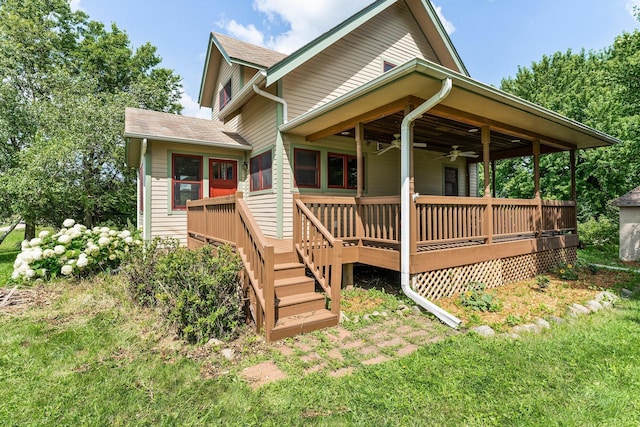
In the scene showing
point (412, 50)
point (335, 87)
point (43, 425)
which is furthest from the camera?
point (412, 50)

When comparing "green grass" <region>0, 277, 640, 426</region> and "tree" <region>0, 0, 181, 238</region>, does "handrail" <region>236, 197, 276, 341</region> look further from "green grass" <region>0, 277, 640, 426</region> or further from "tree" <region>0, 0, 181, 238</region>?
"tree" <region>0, 0, 181, 238</region>

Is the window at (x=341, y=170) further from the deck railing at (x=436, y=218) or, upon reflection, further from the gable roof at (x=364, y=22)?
the gable roof at (x=364, y=22)

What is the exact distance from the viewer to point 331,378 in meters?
3.02

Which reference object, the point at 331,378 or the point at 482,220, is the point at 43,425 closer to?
the point at 331,378

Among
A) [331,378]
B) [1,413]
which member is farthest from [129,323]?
[331,378]

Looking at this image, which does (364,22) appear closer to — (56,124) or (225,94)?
(225,94)

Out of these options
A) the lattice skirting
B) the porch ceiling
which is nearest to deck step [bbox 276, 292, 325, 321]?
the lattice skirting

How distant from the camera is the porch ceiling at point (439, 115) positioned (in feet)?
15.4

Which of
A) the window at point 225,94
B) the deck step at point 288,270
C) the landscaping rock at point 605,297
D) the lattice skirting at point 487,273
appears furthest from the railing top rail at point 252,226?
the window at point 225,94

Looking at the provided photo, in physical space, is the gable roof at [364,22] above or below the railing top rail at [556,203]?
above

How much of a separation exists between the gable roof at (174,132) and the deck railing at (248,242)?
2693 millimetres

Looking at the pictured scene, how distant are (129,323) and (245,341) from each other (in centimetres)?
192

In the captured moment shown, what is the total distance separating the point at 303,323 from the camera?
4047mm

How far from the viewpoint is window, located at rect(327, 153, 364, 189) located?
8.17 meters
